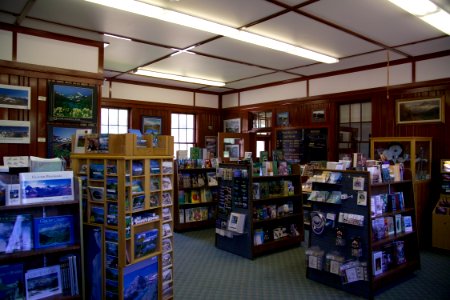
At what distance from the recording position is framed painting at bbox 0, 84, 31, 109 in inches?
189

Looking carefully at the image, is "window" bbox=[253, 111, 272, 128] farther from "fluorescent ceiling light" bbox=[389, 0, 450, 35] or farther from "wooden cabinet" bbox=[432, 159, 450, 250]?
"fluorescent ceiling light" bbox=[389, 0, 450, 35]

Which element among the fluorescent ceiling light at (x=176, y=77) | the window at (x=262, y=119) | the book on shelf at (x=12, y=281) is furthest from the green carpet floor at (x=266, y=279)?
the window at (x=262, y=119)

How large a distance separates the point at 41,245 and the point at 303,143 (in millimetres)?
6349

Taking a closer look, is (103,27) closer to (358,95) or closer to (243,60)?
(243,60)

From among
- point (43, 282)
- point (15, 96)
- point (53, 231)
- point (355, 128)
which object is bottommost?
point (43, 282)

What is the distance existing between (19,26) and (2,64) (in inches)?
24.3

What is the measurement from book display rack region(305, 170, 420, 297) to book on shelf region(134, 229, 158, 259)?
2.16 m

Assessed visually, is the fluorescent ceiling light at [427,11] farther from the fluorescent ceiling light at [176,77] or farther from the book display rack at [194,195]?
the fluorescent ceiling light at [176,77]

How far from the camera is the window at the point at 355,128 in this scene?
7.28 m

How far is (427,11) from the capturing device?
3914mm

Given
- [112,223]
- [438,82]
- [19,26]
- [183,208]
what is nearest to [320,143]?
[438,82]

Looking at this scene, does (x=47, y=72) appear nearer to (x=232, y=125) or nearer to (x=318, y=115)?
(x=318, y=115)

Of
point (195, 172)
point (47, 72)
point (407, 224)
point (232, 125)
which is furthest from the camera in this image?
point (232, 125)

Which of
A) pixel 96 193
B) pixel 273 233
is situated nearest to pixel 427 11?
pixel 273 233
